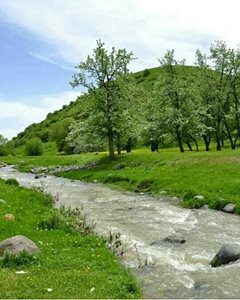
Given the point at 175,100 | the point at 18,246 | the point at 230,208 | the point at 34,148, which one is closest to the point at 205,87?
the point at 175,100

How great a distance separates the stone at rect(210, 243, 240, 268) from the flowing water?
0.29m

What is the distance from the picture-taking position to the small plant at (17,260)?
14.0 m

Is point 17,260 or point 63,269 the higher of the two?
point 17,260

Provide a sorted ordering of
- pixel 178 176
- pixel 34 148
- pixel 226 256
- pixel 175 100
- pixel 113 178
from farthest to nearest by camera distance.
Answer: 1. pixel 34 148
2. pixel 175 100
3. pixel 113 178
4. pixel 178 176
5. pixel 226 256

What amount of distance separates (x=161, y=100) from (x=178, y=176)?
2875cm

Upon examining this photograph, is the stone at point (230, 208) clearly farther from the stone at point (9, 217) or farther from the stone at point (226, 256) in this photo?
the stone at point (9, 217)

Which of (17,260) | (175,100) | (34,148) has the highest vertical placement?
(175,100)

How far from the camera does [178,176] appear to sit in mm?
40844

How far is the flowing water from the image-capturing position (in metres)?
13.7

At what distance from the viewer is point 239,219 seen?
82.1ft

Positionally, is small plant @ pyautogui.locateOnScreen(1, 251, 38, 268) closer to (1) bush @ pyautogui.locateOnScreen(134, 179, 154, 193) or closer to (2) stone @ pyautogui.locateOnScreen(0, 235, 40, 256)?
(2) stone @ pyautogui.locateOnScreen(0, 235, 40, 256)

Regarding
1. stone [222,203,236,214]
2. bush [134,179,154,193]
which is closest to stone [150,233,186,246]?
stone [222,203,236,214]

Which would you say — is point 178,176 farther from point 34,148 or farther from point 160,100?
point 34,148

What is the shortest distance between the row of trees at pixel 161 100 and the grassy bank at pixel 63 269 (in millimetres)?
40033
